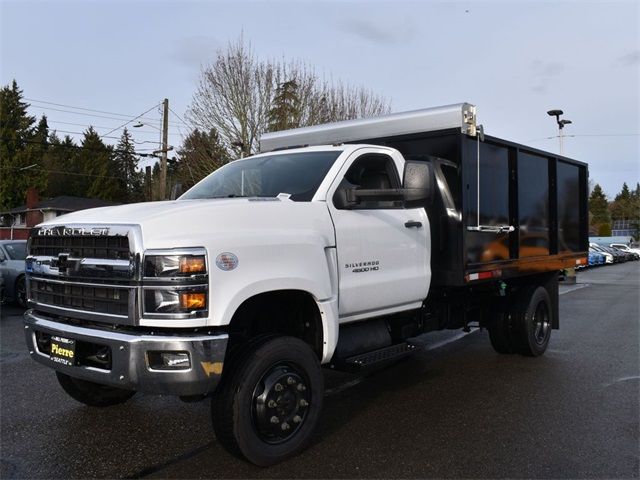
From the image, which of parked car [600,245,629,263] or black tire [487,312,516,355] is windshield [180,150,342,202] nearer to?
black tire [487,312,516,355]

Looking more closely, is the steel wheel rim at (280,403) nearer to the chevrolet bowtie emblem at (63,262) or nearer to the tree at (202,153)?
the chevrolet bowtie emblem at (63,262)

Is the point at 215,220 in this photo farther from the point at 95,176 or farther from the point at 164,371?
the point at 95,176

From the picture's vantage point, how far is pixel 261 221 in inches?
147

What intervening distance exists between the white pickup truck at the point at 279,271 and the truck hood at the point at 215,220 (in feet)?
0.04

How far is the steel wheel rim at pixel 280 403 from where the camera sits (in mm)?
3623

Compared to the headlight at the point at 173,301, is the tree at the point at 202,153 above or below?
above

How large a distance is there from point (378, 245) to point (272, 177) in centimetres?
106

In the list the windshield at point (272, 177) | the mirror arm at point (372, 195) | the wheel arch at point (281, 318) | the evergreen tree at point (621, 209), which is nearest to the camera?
the wheel arch at point (281, 318)

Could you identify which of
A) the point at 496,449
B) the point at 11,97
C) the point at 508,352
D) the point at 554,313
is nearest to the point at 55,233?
the point at 496,449

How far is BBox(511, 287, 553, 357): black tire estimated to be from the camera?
6770mm

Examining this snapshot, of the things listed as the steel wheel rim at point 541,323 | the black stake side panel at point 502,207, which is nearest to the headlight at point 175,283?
the black stake side panel at point 502,207

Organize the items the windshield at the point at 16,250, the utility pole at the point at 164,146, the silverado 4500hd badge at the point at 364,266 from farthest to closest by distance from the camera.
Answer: the utility pole at the point at 164,146 < the windshield at the point at 16,250 < the silverado 4500hd badge at the point at 364,266

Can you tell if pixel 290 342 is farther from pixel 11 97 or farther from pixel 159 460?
pixel 11 97

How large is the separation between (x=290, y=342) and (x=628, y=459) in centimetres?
246
